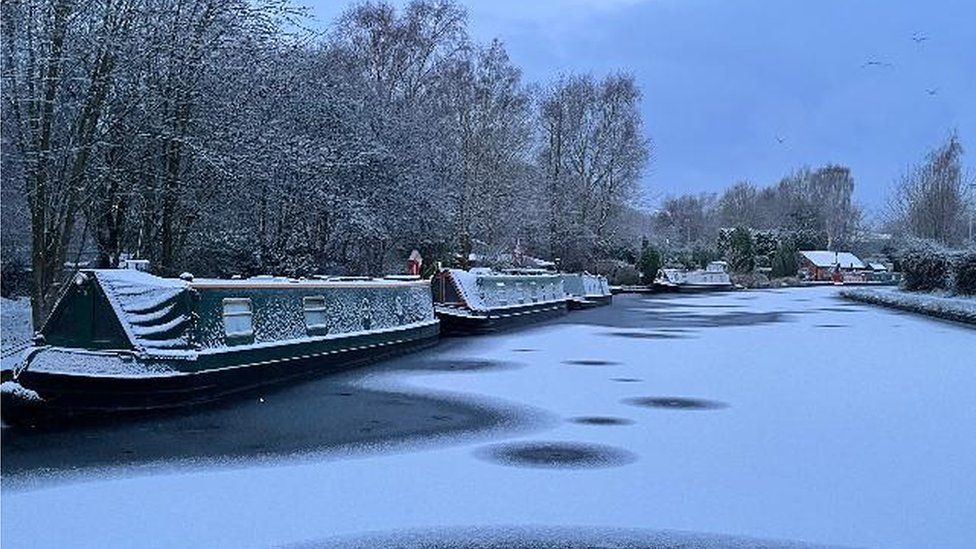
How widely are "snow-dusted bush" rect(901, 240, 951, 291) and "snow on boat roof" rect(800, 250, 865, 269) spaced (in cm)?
3887

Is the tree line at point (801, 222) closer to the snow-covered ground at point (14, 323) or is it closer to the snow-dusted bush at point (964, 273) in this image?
the snow-dusted bush at point (964, 273)

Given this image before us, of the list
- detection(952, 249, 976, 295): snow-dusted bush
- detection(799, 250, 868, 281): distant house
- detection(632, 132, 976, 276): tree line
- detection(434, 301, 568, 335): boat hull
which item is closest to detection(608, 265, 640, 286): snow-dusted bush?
detection(632, 132, 976, 276): tree line

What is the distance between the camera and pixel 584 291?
3138cm

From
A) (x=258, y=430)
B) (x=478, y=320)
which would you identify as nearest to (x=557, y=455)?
(x=258, y=430)

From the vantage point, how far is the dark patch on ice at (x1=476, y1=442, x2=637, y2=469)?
671cm

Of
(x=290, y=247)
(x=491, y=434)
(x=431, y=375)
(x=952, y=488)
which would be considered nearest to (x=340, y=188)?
(x=290, y=247)

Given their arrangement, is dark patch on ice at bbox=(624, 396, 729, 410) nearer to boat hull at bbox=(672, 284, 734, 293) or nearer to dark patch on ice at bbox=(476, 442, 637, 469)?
dark patch on ice at bbox=(476, 442, 637, 469)

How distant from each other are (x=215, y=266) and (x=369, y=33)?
52.3 ft

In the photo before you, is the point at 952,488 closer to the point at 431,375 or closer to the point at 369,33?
the point at 431,375

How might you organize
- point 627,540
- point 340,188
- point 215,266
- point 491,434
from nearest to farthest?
point 627,540
point 491,434
point 215,266
point 340,188

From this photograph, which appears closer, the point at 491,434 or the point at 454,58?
the point at 491,434

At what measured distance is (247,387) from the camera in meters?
10.4

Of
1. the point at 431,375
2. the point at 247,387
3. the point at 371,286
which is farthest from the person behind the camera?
the point at 371,286

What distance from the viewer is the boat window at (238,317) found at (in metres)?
10.2
